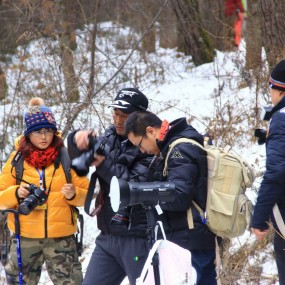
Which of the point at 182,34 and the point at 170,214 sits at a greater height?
the point at 182,34

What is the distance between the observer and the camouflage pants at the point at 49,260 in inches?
175

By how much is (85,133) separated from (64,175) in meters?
1.12

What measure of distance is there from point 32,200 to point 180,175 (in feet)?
4.19

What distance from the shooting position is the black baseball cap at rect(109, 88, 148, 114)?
4008mm

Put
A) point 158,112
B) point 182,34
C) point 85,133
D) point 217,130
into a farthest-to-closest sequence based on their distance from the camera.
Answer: point 182,34 < point 158,112 < point 217,130 < point 85,133

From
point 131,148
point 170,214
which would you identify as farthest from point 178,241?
point 131,148

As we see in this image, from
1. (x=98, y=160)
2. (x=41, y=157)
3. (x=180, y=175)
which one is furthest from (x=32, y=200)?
(x=180, y=175)

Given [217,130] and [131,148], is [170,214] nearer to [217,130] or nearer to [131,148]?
[131,148]

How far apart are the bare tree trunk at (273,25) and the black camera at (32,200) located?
4196mm

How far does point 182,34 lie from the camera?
1271 cm

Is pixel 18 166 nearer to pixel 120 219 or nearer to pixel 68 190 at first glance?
pixel 68 190

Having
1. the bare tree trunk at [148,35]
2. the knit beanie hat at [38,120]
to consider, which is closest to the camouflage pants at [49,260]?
the knit beanie hat at [38,120]

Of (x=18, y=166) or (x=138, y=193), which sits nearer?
(x=138, y=193)

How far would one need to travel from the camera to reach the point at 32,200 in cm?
419
